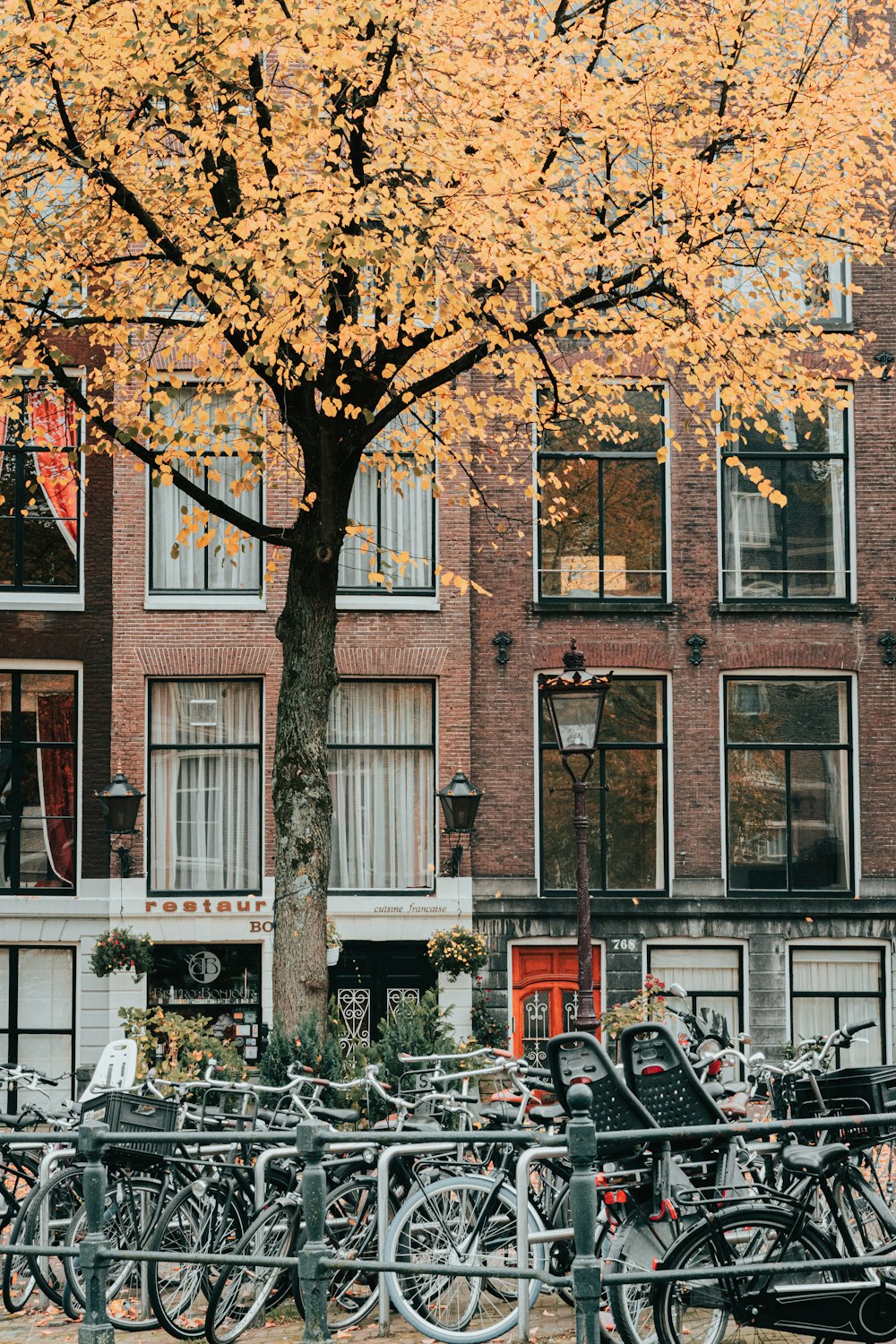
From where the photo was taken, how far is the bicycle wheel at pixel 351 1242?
816 centimetres

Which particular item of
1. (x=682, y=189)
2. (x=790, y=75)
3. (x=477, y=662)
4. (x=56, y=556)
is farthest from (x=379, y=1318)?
(x=56, y=556)

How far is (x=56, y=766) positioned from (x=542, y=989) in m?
6.64

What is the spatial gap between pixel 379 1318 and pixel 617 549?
43.0 ft

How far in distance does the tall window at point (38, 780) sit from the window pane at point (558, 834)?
19.2ft

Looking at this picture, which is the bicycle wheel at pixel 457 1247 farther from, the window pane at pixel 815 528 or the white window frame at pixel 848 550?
the window pane at pixel 815 528

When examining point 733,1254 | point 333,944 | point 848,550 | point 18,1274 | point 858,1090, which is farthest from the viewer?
point 848,550

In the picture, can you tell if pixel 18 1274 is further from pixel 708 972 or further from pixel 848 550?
pixel 848 550

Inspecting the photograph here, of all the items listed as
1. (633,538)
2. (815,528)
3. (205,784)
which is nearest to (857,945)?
(815,528)

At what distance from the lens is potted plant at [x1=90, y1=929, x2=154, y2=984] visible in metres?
18.2

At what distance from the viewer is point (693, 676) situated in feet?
64.7

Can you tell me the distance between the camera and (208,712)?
1955 cm

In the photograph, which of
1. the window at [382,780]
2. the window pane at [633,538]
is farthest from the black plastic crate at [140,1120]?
the window pane at [633,538]

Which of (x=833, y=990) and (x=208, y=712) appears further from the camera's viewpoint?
(x=833, y=990)

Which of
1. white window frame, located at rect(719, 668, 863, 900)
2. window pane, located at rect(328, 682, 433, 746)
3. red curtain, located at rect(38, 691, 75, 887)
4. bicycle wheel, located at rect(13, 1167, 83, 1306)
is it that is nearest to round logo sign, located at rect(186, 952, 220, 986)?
red curtain, located at rect(38, 691, 75, 887)
